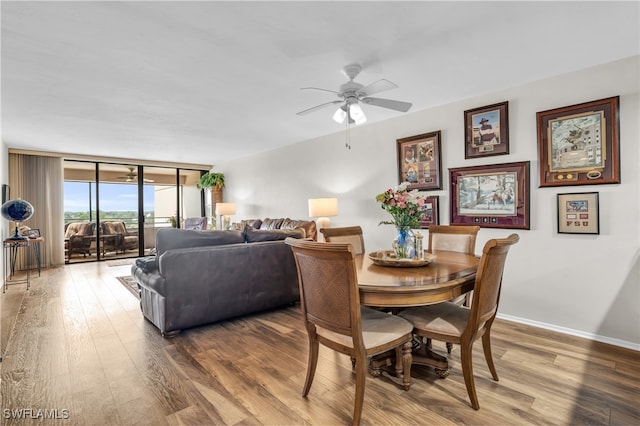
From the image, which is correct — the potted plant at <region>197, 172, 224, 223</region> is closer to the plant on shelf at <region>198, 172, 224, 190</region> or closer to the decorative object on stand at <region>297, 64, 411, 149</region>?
the plant on shelf at <region>198, 172, 224, 190</region>

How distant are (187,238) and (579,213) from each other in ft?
11.5

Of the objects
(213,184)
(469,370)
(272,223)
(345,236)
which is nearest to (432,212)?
(345,236)

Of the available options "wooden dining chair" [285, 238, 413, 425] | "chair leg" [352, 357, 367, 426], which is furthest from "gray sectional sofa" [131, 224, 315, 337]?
"chair leg" [352, 357, 367, 426]

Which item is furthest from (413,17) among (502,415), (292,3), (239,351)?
(239,351)

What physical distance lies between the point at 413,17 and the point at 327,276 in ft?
5.62

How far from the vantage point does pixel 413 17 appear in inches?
79.2

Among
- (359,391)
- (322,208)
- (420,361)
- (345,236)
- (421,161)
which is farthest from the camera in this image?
(322,208)

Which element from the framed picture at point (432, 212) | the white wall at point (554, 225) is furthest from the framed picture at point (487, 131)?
the framed picture at point (432, 212)

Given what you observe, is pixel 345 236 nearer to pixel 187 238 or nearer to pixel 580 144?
pixel 187 238

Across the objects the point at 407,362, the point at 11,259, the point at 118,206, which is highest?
the point at 118,206

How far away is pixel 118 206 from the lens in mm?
7301

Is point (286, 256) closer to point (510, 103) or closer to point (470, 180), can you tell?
point (470, 180)

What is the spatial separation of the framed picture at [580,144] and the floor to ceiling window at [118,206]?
7717 mm

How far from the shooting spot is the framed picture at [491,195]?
3068mm
